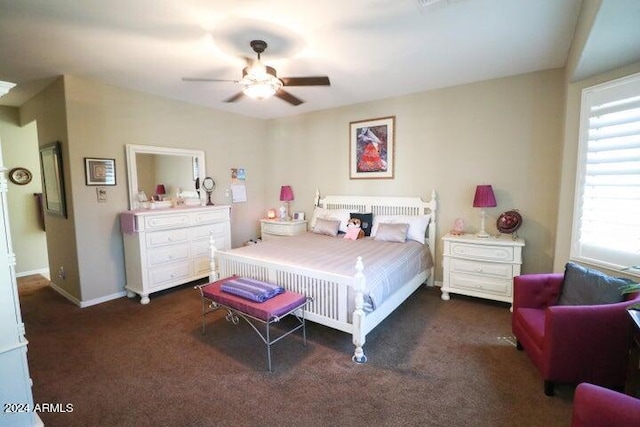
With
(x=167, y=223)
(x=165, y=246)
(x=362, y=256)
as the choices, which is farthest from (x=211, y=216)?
(x=362, y=256)

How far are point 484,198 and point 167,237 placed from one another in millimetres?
3952

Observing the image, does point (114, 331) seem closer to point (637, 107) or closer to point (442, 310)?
point (442, 310)

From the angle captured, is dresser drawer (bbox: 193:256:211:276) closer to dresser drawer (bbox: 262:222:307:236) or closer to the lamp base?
dresser drawer (bbox: 262:222:307:236)

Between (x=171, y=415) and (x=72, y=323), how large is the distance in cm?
210

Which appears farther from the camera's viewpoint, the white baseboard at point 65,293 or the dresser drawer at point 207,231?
the dresser drawer at point 207,231

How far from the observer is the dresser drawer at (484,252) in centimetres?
325

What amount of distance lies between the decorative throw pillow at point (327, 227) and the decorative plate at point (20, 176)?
4.72 m

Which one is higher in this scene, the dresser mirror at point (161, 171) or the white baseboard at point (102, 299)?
the dresser mirror at point (161, 171)

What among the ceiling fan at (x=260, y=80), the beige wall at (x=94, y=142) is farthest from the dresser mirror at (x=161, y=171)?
the ceiling fan at (x=260, y=80)

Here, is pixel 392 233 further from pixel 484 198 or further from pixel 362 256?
pixel 484 198

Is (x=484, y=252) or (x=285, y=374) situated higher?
(x=484, y=252)

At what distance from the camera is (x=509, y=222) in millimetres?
3371

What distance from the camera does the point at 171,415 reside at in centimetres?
186

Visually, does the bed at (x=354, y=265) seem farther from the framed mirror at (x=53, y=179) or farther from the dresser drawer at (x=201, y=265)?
the framed mirror at (x=53, y=179)
